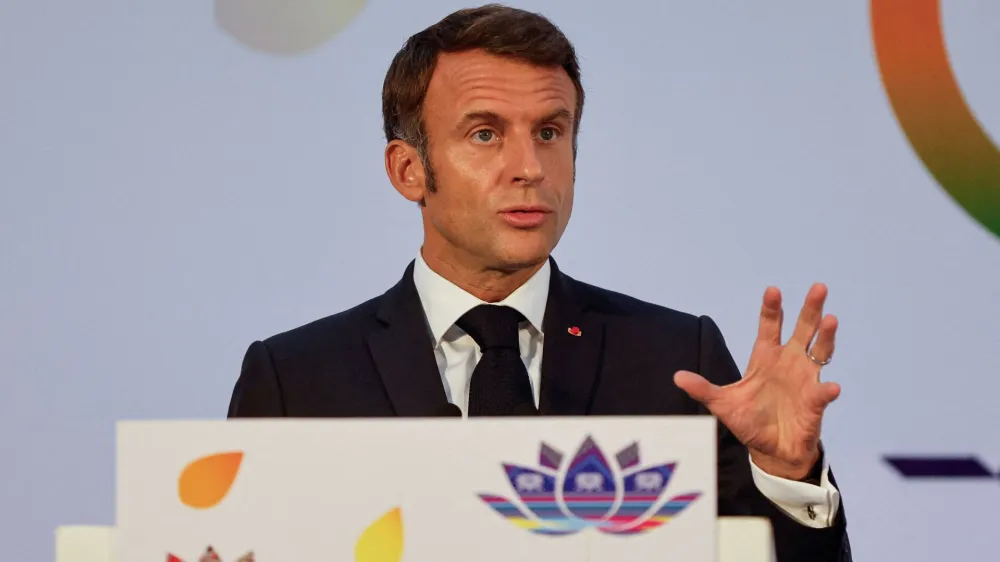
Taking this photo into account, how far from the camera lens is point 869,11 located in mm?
3023

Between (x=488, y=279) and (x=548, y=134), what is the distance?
0.28m

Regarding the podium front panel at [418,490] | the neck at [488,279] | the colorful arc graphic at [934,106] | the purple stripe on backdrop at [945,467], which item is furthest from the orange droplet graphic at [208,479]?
the colorful arc graphic at [934,106]

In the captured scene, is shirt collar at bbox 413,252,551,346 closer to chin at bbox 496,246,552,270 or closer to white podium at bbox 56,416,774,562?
chin at bbox 496,246,552,270

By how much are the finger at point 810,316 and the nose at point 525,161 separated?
0.56m

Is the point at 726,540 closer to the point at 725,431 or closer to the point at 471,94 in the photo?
the point at 725,431

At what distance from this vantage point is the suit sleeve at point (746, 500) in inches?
75.9

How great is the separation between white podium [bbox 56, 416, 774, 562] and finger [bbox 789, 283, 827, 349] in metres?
0.55

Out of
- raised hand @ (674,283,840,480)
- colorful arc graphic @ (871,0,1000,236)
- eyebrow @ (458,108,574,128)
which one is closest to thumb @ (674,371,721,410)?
raised hand @ (674,283,840,480)

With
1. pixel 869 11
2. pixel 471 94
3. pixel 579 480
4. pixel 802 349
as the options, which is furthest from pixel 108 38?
pixel 579 480

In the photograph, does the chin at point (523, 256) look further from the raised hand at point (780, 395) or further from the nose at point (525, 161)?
the raised hand at point (780, 395)

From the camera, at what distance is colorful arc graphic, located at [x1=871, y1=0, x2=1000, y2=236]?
2.95 meters

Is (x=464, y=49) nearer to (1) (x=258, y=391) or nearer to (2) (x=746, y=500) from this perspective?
(1) (x=258, y=391)

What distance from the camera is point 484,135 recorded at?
7.80ft

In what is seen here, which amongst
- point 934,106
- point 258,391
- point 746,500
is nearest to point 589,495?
point 746,500
